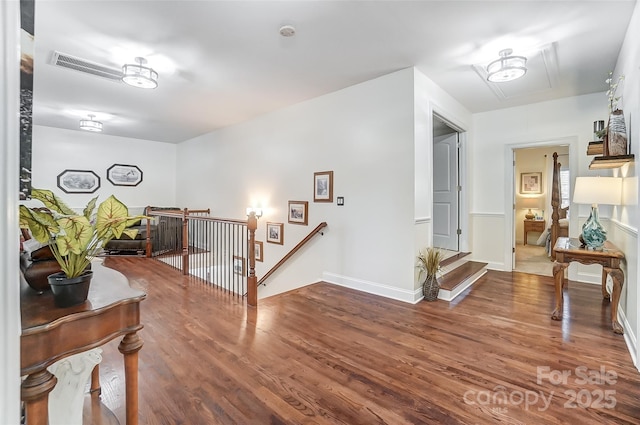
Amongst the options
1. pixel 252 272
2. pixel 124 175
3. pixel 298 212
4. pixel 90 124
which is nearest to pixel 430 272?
pixel 252 272

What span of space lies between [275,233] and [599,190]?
168 inches

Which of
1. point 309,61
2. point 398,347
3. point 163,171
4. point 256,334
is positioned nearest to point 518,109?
point 309,61

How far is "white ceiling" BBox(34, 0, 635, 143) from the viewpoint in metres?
2.45

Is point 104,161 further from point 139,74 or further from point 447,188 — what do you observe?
point 447,188

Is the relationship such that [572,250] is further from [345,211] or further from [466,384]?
[345,211]

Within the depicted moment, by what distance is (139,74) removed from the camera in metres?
3.21

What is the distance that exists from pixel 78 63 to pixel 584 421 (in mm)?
5270

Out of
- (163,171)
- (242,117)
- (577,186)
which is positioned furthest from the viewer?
(163,171)

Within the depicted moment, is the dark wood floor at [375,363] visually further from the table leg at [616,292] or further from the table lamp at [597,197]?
the table lamp at [597,197]

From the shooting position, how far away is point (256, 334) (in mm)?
2707

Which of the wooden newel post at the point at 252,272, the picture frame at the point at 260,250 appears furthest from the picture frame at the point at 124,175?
the wooden newel post at the point at 252,272

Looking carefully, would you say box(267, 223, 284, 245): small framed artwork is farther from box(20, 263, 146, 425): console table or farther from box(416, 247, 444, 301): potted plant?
box(20, 263, 146, 425): console table

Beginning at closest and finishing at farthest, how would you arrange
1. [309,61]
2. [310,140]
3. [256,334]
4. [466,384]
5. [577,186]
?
1. [466,384]
2. [256,334]
3. [577,186]
4. [309,61]
5. [310,140]

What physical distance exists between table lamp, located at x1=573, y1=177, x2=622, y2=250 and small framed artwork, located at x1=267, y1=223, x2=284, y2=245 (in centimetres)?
394
